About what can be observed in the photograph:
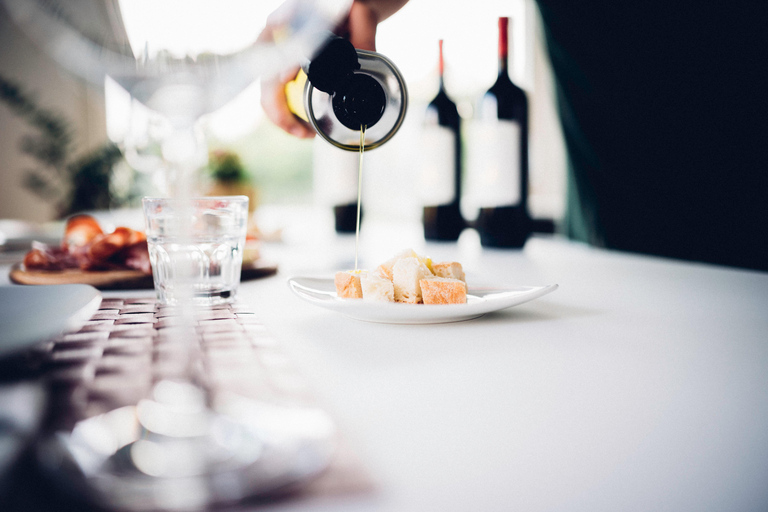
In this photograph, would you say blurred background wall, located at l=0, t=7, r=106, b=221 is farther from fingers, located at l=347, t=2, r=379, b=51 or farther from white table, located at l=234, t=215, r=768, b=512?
white table, located at l=234, t=215, r=768, b=512

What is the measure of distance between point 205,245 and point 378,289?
26cm

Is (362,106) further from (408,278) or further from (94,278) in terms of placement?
(94,278)

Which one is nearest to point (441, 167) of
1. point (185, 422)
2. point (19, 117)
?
point (185, 422)

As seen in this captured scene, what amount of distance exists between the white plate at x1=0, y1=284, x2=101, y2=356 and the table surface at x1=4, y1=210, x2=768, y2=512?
0.17m

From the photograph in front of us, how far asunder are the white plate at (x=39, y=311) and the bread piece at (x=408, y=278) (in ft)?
0.99

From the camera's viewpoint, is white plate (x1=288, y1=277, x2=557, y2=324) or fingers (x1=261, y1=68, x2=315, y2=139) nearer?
white plate (x1=288, y1=277, x2=557, y2=324)

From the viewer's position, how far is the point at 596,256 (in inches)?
50.8

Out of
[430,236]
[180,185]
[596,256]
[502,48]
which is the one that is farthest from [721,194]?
[180,185]

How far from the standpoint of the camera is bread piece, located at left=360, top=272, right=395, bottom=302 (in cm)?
57

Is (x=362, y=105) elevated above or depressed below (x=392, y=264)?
above

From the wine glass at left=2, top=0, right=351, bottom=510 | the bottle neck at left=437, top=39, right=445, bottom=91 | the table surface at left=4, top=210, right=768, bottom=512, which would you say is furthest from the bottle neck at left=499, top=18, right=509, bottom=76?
the wine glass at left=2, top=0, right=351, bottom=510

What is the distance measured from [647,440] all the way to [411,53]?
93.7 inches

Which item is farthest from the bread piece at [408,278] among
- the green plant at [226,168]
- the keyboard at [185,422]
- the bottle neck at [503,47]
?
the green plant at [226,168]

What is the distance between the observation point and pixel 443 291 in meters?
0.56
